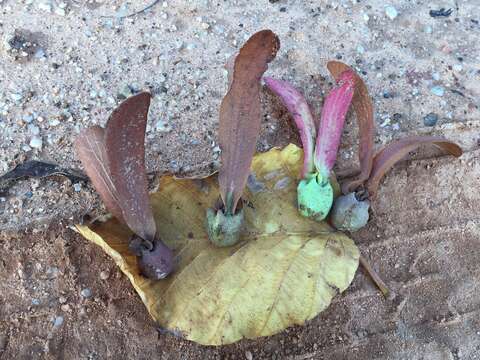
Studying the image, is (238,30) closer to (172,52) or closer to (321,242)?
(172,52)

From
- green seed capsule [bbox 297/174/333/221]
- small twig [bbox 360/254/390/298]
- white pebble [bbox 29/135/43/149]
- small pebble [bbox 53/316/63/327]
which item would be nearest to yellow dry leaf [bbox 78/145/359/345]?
green seed capsule [bbox 297/174/333/221]

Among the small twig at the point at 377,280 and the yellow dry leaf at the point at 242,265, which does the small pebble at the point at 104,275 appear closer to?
the yellow dry leaf at the point at 242,265

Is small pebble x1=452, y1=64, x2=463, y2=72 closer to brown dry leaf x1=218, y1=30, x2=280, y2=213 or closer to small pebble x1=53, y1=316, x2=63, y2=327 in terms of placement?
brown dry leaf x1=218, y1=30, x2=280, y2=213

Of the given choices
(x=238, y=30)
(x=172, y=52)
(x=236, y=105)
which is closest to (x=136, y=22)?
(x=172, y=52)

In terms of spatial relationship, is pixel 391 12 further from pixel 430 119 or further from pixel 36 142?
pixel 36 142

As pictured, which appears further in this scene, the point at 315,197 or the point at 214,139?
the point at 214,139

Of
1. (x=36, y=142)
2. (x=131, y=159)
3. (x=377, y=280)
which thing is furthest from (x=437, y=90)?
(x=36, y=142)

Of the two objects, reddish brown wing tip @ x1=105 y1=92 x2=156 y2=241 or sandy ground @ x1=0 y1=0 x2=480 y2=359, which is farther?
sandy ground @ x1=0 y1=0 x2=480 y2=359
